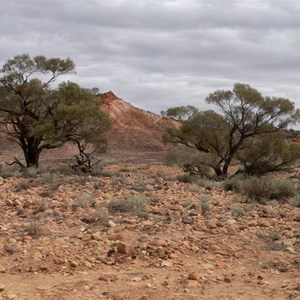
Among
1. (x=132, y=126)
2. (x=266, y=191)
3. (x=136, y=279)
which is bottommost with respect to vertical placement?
(x=136, y=279)

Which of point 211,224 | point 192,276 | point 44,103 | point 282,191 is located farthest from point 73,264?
point 44,103

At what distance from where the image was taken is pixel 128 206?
36.4ft

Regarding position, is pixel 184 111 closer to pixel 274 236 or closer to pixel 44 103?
pixel 44 103

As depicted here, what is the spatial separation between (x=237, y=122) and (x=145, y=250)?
69.0 ft

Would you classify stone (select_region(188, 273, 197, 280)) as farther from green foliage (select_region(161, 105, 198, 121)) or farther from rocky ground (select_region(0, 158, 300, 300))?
green foliage (select_region(161, 105, 198, 121))

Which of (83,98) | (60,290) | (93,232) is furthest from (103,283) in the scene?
(83,98)

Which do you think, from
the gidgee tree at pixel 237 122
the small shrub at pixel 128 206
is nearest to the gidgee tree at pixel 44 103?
the gidgee tree at pixel 237 122

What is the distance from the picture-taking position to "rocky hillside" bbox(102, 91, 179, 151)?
56312mm

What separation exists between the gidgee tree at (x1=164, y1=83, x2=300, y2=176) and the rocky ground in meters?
16.0

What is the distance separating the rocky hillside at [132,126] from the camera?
56312 mm

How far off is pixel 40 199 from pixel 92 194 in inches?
73.2

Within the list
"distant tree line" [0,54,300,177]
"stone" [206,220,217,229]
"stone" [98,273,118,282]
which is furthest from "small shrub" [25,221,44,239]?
"distant tree line" [0,54,300,177]

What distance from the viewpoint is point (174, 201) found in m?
12.5

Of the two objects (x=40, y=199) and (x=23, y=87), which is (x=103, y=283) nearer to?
(x=40, y=199)
